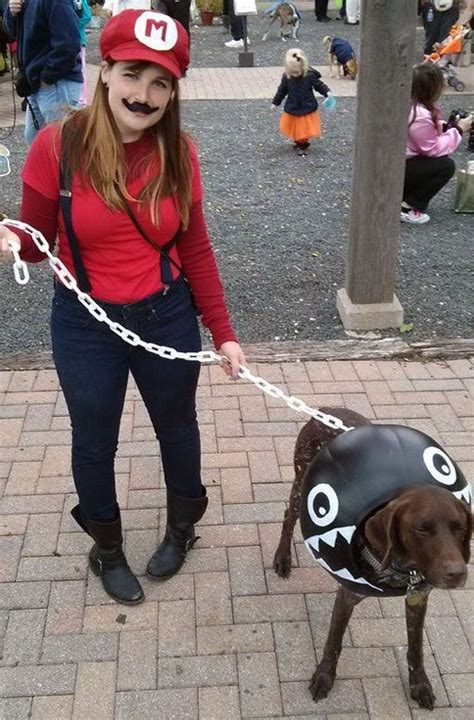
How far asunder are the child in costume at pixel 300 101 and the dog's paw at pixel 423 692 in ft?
22.5

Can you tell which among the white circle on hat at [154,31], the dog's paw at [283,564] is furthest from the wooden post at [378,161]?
the white circle on hat at [154,31]

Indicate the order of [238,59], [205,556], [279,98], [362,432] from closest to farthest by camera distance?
[362,432] → [205,556] → [279,98] → [238,59]

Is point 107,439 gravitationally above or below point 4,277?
above

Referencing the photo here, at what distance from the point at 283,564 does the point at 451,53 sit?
→ 1085cm

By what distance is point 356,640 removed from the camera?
9.08 ft

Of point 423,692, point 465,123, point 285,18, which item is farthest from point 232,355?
point 285,18

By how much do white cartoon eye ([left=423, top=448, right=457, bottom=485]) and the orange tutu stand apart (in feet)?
22.1

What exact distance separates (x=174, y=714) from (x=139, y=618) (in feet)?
1.46

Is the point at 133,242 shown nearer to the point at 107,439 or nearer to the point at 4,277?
the point at 107,439

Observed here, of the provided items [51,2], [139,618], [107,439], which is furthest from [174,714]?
[51,2]

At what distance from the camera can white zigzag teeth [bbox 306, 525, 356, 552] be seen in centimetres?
214

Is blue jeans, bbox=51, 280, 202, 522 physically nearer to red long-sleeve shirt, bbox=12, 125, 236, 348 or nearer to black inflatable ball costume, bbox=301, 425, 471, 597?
red long-sleeve shirt, bbox=12, 125, 236, 348

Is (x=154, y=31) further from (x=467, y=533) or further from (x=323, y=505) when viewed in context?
(x=467, y=533)

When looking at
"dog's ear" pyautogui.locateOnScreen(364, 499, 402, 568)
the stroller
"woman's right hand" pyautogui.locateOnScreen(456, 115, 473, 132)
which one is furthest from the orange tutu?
"dog's ear" pyautogui.locateOnScreen(364, 499, 402, 568)
